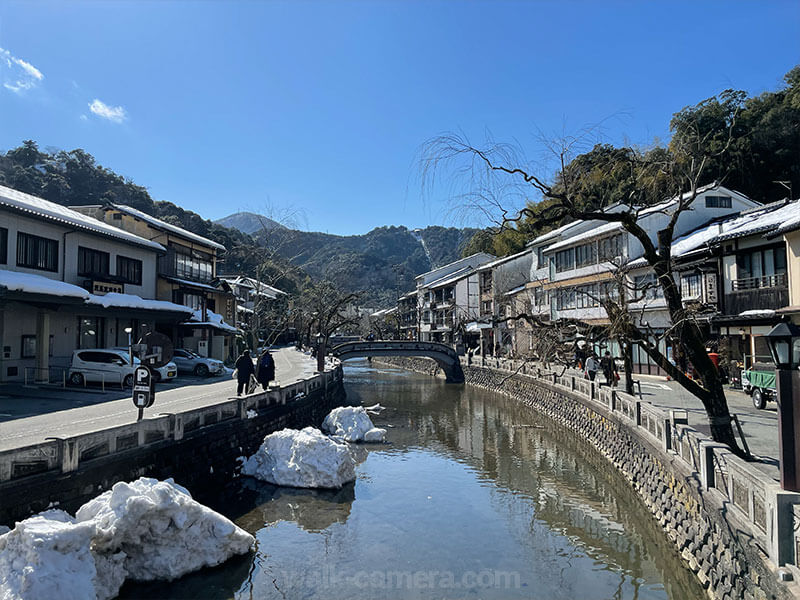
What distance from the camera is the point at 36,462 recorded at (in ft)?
31.1

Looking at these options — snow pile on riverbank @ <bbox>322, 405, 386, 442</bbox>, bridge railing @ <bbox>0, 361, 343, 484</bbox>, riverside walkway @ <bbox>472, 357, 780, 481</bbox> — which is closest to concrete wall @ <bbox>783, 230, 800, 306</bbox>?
riverside walkway @ <bbox>472, 357, 780, 481</bbox>

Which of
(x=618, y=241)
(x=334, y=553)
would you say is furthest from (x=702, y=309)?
(x=334, y=553)

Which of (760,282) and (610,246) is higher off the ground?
(610,246)

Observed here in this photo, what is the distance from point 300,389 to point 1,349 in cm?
1227

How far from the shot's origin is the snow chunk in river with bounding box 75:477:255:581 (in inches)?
357

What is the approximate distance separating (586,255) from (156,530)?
32727 millimetres

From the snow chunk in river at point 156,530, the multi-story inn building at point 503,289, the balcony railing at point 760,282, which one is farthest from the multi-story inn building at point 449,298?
the snow chunk in river at point 156,530

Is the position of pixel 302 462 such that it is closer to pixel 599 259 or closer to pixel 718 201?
pixel 599 259

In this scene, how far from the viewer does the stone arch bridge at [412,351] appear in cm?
4650

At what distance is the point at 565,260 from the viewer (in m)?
39.3

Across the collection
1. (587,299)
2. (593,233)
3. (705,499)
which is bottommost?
(705,499)

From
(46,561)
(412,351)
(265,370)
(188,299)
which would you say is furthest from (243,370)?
(412,351)

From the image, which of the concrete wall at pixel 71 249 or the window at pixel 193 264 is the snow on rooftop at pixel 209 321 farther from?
the concrete wall at pixel 71 249

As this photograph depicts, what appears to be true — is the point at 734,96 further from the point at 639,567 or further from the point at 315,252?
the point at 315,252
